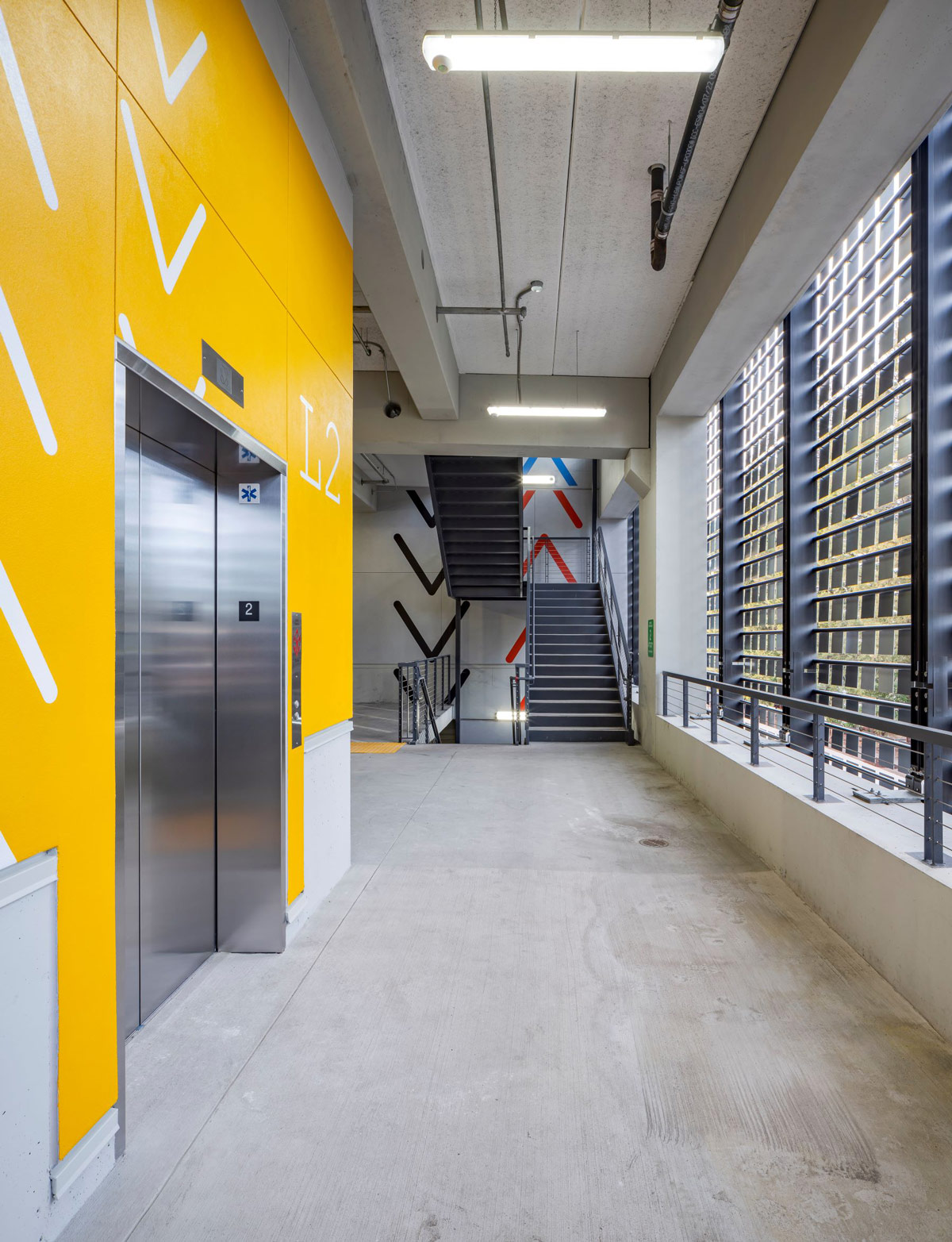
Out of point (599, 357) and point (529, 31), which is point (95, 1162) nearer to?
point (529, 31)

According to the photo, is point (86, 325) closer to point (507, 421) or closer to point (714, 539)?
→ point (507, 421)

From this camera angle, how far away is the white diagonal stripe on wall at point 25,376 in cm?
142

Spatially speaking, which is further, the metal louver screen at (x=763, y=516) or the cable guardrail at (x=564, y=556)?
the cable guardrail at (x=564, y=556)

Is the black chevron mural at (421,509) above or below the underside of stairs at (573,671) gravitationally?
above

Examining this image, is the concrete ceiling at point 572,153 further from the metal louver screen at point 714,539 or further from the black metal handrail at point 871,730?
the black metal handrail at point 871,730

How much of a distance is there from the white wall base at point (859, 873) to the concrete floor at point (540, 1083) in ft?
0.39

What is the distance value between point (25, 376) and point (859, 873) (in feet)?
11.7

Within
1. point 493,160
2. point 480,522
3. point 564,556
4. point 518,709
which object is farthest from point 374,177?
point 564,556

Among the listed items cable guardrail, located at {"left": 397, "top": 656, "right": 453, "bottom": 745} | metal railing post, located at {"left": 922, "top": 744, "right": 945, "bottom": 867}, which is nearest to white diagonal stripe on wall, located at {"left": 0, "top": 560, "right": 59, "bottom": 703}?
metal railing post, located at {"left": 922, "top": 744, "right": 945, "bottom": 867}

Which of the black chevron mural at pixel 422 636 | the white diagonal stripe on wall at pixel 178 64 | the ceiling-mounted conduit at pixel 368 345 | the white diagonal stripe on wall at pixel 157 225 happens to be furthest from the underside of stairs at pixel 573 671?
the white diagonal stripe on wall at pixel 178 64

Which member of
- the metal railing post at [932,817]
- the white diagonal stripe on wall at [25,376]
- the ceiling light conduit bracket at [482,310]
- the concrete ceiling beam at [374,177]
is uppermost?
the ceiling light conduit bracket at [482,310]

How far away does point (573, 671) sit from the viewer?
11422 mm

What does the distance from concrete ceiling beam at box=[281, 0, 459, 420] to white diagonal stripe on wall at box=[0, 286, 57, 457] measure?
8.05 ft

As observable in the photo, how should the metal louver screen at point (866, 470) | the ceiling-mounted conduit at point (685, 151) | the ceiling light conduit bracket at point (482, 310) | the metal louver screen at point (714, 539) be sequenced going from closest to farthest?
1. the ceiling-mounted conduit at point (685, 151)
2. the metal louver screen at point (866, 470)
3. the ceiling light conduit bracket at point (482, 310)
4. the metal louver screen at point (714, 539)
